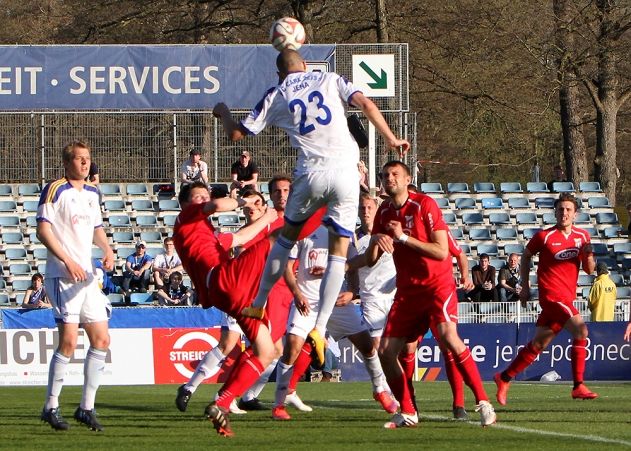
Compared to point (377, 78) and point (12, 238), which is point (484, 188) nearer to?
point (377, 78)

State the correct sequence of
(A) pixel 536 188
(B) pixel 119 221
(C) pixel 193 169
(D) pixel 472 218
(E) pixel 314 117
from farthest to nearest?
(A) pixel 536 188 < (D) pixel 472 218 < (B) pixel 119 221 < (C) pixel 193 169 < (E) pixel 314 117

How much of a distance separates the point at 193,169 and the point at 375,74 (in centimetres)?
414

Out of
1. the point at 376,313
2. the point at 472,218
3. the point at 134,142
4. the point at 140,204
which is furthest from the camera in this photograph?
the point at 472,218

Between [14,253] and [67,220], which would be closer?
[67,220]

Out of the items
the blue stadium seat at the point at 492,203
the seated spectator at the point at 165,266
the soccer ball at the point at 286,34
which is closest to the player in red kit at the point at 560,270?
the soccer ball at the point at 286,34

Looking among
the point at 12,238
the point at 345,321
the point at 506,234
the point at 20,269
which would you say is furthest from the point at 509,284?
the point at 345,321

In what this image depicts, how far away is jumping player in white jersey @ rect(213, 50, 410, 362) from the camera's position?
8.78 m

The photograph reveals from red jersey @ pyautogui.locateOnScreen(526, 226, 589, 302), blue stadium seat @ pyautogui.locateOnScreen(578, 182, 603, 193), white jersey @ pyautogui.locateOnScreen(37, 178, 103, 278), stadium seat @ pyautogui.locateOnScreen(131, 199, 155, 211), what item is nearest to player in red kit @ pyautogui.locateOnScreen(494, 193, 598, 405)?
red jersey @ pyautogui.locateOnScreen(526, 226, 589, 302)

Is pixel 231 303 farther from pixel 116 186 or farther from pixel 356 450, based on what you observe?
pixel 116 186

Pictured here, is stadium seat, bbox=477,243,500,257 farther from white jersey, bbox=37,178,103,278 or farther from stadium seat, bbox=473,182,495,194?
white jersey, bbox=37,178,103,278

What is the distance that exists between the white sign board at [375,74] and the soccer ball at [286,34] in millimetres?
16086

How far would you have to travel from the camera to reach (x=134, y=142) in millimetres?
26250

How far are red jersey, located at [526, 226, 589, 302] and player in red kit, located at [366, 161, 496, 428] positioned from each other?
3.51 metres

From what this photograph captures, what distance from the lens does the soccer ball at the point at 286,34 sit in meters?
8.98
